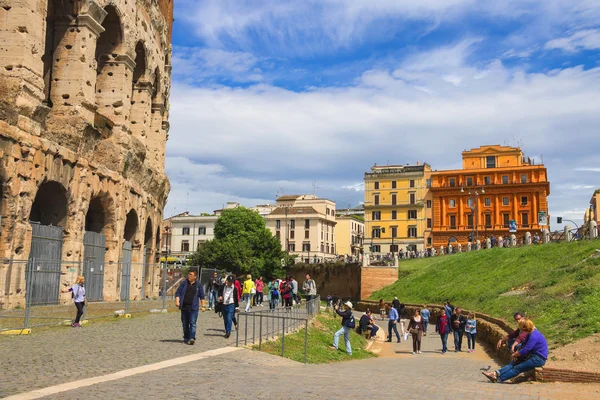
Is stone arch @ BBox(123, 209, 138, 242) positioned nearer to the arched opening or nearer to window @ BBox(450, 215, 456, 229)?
the arched opening

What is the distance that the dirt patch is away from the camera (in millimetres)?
12648

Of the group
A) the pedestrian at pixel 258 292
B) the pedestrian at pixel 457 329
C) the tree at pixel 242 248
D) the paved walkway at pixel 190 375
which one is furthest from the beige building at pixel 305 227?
the paved walkway at pixel 190 375

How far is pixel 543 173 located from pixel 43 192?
227ft

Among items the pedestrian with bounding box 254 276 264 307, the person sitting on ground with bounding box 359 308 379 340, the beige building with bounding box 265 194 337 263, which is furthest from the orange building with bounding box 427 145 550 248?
the person sitting on ground with bounding box 359 308 379 340

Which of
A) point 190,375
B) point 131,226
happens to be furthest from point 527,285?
point 190,375

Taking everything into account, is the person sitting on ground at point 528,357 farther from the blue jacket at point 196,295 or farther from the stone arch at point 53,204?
the stone arch at point 53,204

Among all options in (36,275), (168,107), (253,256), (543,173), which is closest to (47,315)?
(36,275)

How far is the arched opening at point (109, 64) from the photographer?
28.7 metres

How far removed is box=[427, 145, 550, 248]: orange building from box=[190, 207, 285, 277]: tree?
2429 centimetres

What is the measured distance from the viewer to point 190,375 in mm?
10109

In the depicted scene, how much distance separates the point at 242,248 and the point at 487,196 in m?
34.0

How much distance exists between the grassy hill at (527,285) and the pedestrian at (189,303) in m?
8.95

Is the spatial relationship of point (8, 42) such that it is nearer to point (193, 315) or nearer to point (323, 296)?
point (193, 315)

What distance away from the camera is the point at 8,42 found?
20.8 m
